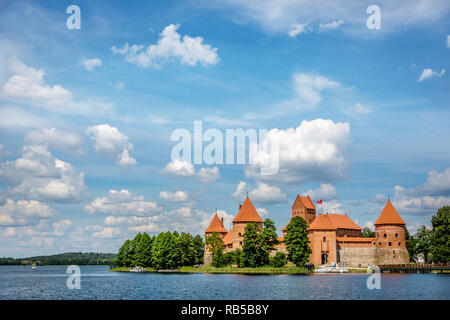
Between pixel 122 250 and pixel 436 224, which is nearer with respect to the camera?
pixel 436 224

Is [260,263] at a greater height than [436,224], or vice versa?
[436,224]

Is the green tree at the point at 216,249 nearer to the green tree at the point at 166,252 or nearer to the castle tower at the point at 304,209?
the green tree at the point at 166,252

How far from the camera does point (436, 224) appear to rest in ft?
235

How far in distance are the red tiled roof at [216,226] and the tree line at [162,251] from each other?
142 inches

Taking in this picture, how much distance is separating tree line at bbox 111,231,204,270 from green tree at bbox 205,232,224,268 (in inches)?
196

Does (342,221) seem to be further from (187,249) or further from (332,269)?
(187,249)

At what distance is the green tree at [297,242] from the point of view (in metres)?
68.6

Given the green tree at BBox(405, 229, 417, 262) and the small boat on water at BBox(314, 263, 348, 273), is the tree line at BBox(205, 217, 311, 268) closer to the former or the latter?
the small boat on water at BBox(314, 263, 348, 273)

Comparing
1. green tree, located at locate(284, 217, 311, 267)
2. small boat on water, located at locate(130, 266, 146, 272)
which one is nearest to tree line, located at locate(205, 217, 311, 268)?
green tree, located at locate(284, 217, 311, 267)

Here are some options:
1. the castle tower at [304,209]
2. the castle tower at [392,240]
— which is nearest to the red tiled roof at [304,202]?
the castle tower at [304,209]

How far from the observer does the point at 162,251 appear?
77812 millimetres
